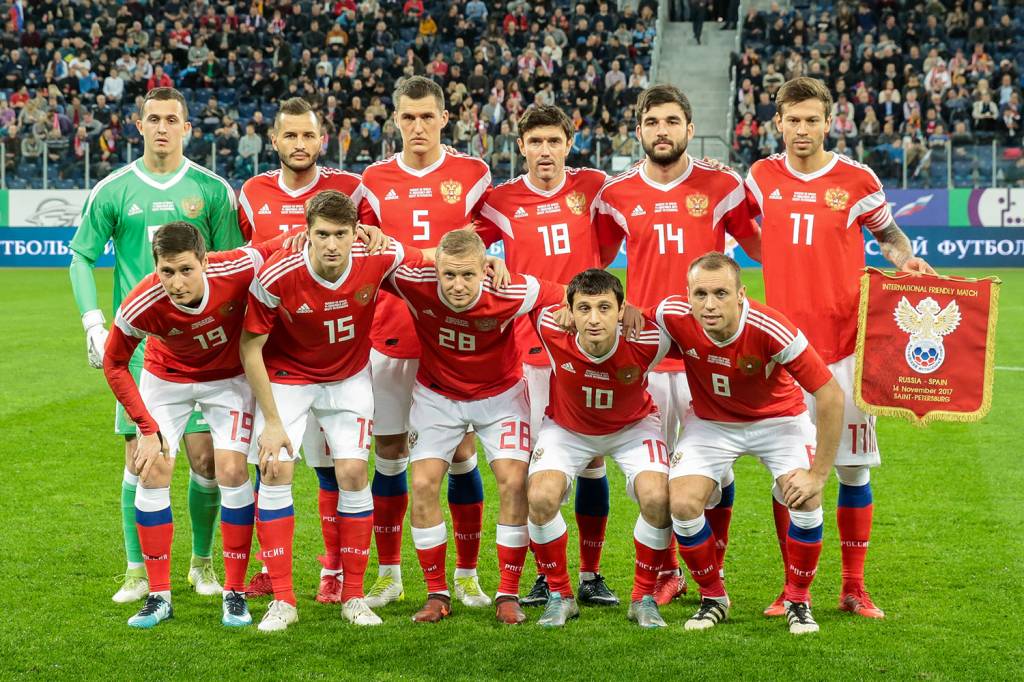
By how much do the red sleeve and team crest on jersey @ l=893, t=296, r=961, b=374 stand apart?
10.9 feet

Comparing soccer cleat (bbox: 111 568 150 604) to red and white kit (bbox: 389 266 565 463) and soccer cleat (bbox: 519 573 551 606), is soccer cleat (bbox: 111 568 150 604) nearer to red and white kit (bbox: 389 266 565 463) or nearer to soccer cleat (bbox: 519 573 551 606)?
red and white kit (bbox: 389 266 565 463)

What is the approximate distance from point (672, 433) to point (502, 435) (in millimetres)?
887

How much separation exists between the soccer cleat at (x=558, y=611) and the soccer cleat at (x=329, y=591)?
1032 mm

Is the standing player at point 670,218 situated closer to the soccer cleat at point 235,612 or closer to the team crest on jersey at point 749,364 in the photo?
the team crest on jersey at point 749,364

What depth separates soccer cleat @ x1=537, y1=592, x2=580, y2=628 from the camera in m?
5.12

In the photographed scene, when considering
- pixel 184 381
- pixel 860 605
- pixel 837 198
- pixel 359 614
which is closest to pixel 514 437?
pixel 359 614

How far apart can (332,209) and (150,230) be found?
4.03 ft

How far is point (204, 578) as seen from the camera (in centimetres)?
573

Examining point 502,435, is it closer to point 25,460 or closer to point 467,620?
point 467,620

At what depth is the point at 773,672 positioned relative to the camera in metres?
4.55

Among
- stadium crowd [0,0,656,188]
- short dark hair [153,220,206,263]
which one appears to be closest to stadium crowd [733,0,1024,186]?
stadium crowd [0,0,656,188]

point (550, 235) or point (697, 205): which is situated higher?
point (697, 205)

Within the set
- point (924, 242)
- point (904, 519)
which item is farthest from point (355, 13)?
point (904, 519)

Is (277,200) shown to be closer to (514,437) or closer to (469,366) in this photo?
(469,366)
